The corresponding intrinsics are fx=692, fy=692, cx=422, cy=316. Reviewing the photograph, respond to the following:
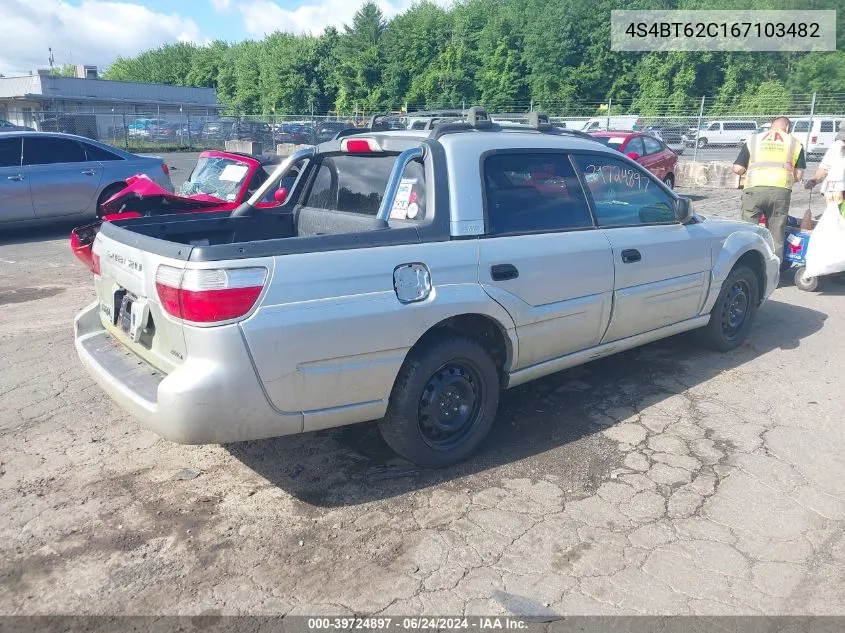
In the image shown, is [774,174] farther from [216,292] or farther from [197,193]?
[216,292]

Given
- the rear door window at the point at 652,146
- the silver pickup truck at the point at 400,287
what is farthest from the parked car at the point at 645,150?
the silver pickup truck at the point at 400,287

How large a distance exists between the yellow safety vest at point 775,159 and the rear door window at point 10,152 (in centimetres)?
999

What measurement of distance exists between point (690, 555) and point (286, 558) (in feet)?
5.87

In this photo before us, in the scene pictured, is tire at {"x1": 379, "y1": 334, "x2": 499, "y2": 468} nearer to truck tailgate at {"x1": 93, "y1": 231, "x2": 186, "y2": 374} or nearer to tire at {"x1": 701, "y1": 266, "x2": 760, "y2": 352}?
truck tailgate at {"x1": 93, "y1": 231, "x2": 186, "y2": 374}

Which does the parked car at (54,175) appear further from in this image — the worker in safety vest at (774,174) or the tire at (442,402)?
the worker in safety vest at (774,174)

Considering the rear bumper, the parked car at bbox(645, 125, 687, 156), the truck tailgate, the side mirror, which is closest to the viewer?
the rear bumper

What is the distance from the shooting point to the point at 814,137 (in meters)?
29.1

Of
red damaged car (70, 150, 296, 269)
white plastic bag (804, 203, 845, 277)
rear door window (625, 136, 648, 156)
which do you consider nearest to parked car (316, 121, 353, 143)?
rear door window (625, 136, 648, 156)

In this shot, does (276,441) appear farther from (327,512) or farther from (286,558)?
(286,558)

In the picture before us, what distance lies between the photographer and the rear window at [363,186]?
A: 3.77 metres

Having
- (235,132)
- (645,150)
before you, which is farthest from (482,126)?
(235,132)

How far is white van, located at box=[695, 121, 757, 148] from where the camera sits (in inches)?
1084

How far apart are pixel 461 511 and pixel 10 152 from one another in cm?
981

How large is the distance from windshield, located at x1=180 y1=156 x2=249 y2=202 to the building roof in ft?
157
